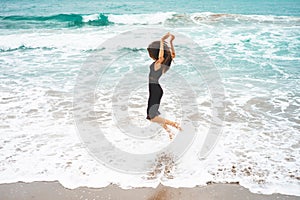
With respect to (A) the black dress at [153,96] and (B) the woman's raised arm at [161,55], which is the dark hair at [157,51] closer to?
(B) the woman's raised arm at [161,55]

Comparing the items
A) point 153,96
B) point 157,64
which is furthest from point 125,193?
point 157,64

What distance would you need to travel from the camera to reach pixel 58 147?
5336mm

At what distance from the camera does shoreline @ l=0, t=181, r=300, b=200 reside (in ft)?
13.1

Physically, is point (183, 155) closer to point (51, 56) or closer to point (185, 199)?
point (185, 199)

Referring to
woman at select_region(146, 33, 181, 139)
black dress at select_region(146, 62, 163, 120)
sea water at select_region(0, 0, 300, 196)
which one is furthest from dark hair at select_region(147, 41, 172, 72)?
sea water at select_region(0, 0, 300, 196)

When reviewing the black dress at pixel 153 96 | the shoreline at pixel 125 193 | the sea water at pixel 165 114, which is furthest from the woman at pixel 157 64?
the shoreline at pixel 125 193

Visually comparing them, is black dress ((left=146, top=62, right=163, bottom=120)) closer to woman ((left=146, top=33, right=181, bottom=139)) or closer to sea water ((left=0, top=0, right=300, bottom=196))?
woman ((left=146, top=33, right=181, bottom=139))

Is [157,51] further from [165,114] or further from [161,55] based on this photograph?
[165,114]

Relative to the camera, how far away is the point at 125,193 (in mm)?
4094

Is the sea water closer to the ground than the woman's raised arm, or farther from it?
closer to the ground

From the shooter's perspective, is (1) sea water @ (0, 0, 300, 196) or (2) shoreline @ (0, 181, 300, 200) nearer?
(2) shoreline @ (0, 181, 300, 200)

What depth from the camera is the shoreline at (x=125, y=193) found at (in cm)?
400

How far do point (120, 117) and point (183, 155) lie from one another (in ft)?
6.65

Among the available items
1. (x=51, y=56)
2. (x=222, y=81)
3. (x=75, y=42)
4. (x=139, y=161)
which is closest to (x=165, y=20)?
(x=75, y=42)
